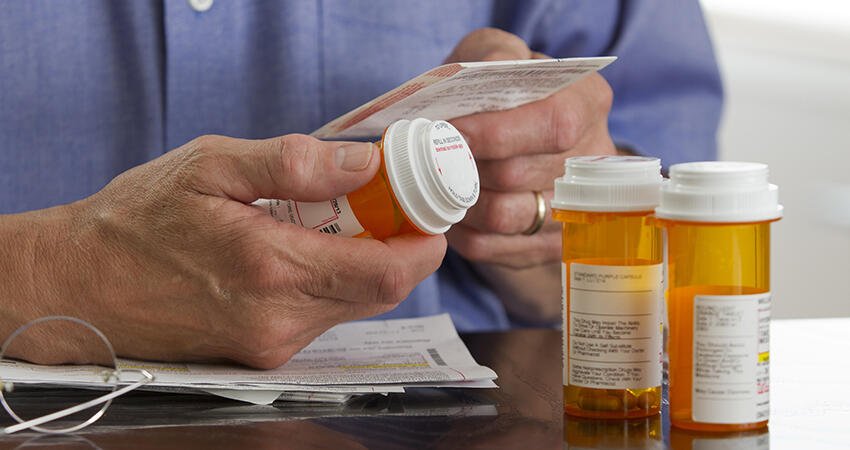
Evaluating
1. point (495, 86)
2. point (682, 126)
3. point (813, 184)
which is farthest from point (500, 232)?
point (813, 184)

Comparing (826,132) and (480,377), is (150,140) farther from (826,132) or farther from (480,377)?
(826,132)

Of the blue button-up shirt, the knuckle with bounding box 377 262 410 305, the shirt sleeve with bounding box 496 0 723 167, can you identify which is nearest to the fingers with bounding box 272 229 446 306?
the knuckle with bounding box 377 262 410 305

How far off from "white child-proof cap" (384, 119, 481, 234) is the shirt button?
1.61 ft

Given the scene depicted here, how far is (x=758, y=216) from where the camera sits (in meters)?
0.61

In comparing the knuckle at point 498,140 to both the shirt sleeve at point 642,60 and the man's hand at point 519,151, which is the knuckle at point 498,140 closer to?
the man's hand at point 519,151

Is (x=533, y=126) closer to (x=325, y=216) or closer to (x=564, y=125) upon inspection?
(x=564, y=125)

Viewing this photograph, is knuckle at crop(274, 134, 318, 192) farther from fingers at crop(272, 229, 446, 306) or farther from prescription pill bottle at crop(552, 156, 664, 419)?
prescription pill bottle at crop(552, 156, 664, 419)

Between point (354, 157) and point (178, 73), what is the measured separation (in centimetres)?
51

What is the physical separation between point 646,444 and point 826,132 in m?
2.54

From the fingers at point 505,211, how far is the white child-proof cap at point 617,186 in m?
0.37

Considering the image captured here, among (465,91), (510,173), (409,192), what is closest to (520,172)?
(510,173)

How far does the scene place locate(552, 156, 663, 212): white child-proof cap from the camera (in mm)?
653

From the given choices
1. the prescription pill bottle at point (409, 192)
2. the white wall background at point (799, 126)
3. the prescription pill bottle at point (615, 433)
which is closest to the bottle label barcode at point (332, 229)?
the prescription pill bottle at point (409, 192)

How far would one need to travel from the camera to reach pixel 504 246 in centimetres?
110
